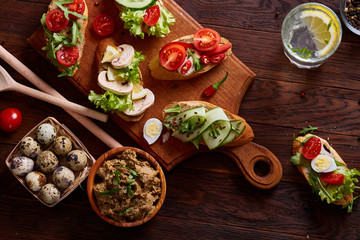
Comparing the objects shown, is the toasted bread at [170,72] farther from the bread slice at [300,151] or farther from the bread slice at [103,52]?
the bread slice at [300,151]

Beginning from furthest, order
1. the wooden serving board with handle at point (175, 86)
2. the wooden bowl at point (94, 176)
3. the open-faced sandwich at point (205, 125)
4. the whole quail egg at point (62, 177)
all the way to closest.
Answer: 1. the wooden serving board with handle at point (175, 86)
2. the open-faced sandwich at point (205, 125)
3. the whole quail egg at point (62, 177)
4. the wooden bowl at point (94, 176)

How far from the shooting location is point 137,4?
4.02m

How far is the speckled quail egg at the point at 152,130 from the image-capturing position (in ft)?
13.8

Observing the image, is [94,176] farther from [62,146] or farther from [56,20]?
[56,20]

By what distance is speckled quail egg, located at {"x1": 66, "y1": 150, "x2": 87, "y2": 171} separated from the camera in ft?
13.0

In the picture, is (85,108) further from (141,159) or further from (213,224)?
(213,224)

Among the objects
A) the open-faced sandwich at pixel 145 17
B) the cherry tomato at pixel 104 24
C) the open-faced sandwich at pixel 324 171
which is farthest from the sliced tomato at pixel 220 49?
the open-faced sandwich at pixel 324 171

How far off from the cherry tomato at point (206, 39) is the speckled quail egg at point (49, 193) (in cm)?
215

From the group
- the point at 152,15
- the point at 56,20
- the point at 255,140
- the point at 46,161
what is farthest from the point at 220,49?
the point at 46,161

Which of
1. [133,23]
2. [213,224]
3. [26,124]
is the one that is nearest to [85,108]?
[26,124]

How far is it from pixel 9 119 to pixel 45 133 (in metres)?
0.59

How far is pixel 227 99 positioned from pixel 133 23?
4.36ft

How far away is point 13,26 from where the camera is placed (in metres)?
4.45

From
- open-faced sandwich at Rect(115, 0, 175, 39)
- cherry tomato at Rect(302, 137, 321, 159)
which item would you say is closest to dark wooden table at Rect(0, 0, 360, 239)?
cherry tomato at Rect(302, 137, 321, 159)
